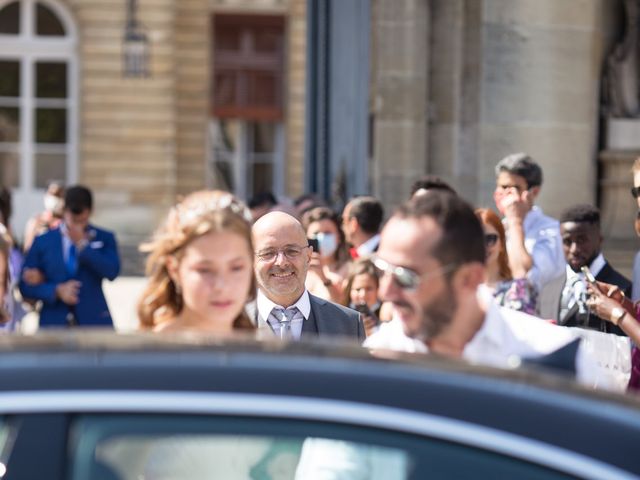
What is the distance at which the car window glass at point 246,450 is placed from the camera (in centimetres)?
250

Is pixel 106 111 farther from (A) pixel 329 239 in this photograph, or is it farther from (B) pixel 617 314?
(B) pixel 617 314

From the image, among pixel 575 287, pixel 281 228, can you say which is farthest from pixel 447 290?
pixel 575 287

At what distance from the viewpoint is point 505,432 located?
2508mm

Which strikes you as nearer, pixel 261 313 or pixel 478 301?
pixel 478 301

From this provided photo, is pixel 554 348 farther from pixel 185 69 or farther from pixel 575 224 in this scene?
pixel 185 69

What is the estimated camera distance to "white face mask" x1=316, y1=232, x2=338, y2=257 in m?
9.42

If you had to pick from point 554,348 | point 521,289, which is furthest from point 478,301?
point 521,289

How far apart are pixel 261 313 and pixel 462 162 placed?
506 centimetres

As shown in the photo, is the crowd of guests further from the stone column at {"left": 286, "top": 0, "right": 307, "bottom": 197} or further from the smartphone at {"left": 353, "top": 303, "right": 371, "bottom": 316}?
the stone column at {"left": 286, "top": 0, "right": 307, "bottom": 197}

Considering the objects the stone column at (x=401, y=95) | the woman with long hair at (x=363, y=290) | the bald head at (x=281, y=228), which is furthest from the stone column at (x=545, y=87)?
the bald head at (x=281, y=228)

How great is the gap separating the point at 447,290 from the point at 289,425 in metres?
1.00

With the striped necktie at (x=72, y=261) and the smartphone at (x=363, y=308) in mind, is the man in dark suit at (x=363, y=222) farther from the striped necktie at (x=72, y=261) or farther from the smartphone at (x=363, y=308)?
the striped necktie at (x=72, y=261)

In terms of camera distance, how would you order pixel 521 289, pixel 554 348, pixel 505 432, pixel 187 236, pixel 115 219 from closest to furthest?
pixel 505 432
pixel 554 348
pixel 187 236
pixel 521 289
pixel 115 219

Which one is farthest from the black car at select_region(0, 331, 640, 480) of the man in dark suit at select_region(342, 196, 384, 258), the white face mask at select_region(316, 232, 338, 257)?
the white face mask at select_region(316, 232, 338, 257)
